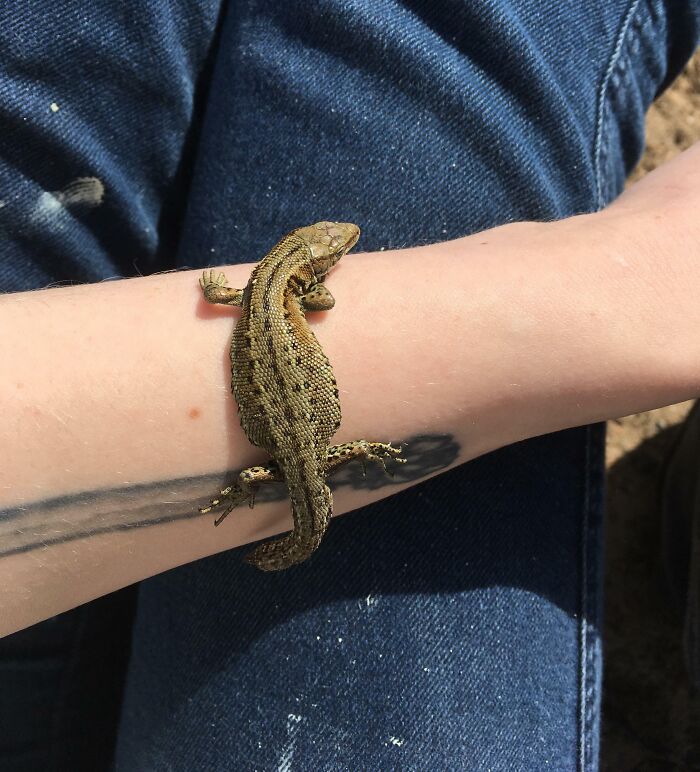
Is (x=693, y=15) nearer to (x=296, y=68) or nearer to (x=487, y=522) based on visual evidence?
(x=296, y=68)

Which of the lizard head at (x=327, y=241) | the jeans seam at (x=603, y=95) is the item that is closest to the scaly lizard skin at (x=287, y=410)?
the lizard head at (x=327, y=241)

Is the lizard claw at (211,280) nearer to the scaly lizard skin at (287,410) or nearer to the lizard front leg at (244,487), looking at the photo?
the scaly lizard skin at (287,410)

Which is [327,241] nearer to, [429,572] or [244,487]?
[244,487]

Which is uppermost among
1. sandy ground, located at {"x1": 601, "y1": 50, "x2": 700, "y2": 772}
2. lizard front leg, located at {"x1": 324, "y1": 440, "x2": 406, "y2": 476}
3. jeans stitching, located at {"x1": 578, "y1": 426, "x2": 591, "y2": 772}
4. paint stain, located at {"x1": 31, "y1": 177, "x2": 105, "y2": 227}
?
paint stain, located at {"x1": 31, "y1": 177, "x2": 105, "y2": 227}

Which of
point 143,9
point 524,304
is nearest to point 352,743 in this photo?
point 524,304

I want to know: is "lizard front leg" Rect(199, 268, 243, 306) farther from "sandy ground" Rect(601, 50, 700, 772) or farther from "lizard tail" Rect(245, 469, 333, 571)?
"sandy ground" Rect(601, 50, 700, 772)

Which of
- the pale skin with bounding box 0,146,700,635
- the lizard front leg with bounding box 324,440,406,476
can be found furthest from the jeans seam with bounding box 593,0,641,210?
the lizard front leg with bounding box 324,440,406,476

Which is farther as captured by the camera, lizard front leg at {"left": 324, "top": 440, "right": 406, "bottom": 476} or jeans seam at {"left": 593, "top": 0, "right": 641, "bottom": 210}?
jeans seam at {"left": 593, "top": 0, "right": 641, "bottom": 210}
